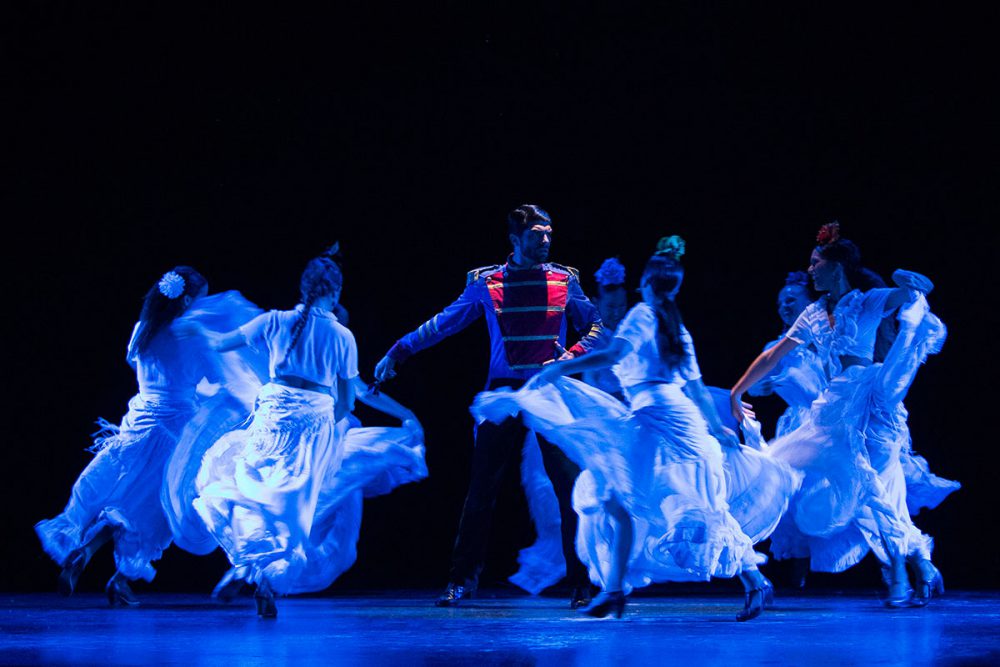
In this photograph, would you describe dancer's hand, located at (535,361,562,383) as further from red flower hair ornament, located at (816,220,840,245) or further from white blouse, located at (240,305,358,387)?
red flower hair ornament, located at (816,220,840,245)

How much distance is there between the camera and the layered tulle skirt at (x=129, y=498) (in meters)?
5.04

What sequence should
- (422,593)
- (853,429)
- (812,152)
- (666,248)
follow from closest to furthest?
(666,248) < (853,429) < (422,593) < (812,152)

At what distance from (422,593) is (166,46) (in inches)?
125

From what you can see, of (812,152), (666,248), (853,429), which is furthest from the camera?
(812,152)

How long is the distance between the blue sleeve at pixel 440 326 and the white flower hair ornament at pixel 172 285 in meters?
0.95

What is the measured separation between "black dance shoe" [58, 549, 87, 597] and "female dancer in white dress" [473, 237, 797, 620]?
2070 millimetres

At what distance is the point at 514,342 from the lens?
492 centimetres

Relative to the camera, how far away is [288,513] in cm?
439

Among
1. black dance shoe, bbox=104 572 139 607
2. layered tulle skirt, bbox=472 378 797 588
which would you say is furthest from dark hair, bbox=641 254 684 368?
black dance shoe, bbox=104 572 139 607

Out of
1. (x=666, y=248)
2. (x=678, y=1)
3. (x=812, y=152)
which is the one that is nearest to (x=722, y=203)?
(x=812, y=152)

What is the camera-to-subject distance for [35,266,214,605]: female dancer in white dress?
5035 mm

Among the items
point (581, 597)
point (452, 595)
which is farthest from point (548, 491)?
point (452, 595)

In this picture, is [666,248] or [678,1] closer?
→ [666,248]

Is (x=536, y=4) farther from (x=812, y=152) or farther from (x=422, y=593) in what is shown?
(x=422, y=593)
